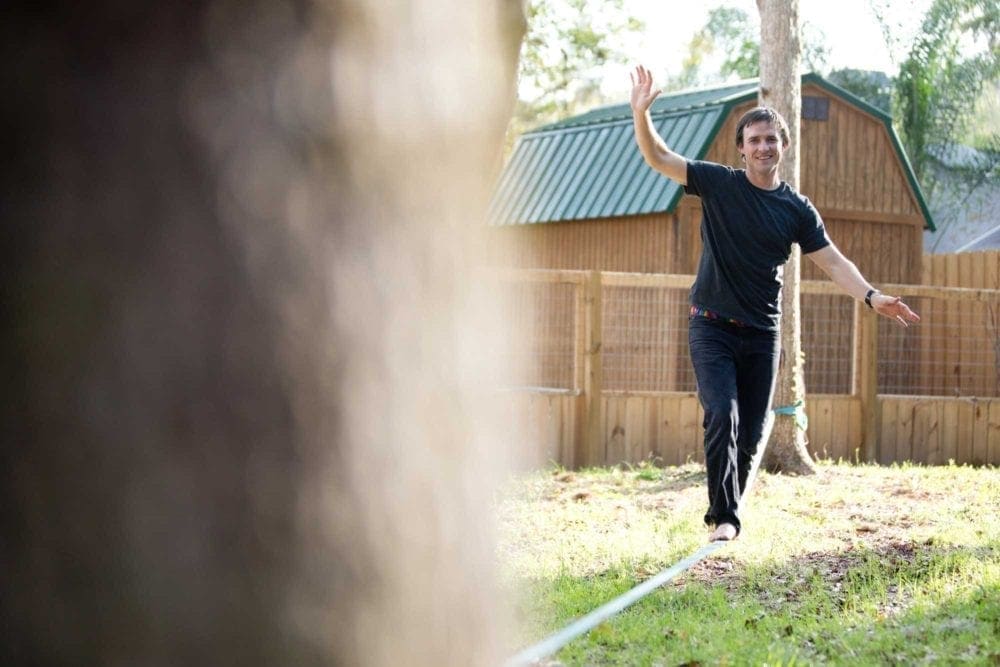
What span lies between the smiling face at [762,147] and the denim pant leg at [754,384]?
A: 2.59 ft

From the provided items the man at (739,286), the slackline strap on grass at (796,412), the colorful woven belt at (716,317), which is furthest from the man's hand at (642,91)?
the slackline strap on grass at (796,412)

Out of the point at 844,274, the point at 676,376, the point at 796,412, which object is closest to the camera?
the point at 844,274

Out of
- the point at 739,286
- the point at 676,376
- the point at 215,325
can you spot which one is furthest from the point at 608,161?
the point at 215,325

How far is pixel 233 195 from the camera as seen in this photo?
87.6 inches

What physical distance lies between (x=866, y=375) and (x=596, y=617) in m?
9.68

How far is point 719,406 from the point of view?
6336mm

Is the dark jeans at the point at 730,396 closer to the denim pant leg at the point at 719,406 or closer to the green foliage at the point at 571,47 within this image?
the denim pant leg at the point at 719,406

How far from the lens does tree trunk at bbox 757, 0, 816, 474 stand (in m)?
11.1

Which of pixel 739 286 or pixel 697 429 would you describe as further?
pixel 697 429

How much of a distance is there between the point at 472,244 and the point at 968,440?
1274cm

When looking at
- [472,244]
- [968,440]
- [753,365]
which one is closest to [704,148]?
[968,440]

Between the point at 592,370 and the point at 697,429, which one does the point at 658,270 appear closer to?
the point at 697,429

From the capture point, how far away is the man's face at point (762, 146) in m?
6.52

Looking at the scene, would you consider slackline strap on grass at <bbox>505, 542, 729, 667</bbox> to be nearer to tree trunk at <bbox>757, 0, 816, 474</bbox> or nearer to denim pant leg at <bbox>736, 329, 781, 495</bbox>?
denim pant leg at <bbox>736, 329, 781, 495</bbox>
